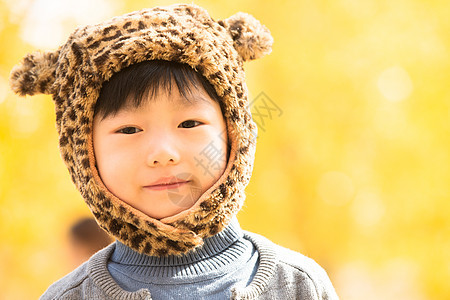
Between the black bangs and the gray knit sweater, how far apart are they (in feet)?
1.51

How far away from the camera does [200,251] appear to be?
5.87 ft

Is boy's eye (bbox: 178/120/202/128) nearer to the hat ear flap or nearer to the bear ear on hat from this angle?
the bear ear on hat

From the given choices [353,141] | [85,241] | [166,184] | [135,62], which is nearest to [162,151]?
[166,184]

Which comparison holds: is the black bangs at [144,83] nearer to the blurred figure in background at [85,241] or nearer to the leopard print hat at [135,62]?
the leopard print hat at [135,62]

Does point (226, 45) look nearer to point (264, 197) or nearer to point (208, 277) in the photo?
point (208, 277)

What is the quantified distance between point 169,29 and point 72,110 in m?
0.38

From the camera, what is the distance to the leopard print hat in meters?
1.72

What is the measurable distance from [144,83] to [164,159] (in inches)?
9.0

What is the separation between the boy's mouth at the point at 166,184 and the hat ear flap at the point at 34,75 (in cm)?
49

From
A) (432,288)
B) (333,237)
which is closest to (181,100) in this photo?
(333,237)

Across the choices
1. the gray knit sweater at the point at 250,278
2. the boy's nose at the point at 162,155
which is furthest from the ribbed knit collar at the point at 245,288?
the boy's nose at the point at 162,155

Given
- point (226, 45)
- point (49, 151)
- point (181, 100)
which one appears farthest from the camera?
point (49, 151)

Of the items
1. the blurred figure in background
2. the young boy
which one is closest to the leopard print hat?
the young boy

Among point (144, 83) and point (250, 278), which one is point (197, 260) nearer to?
point (250, 278)
